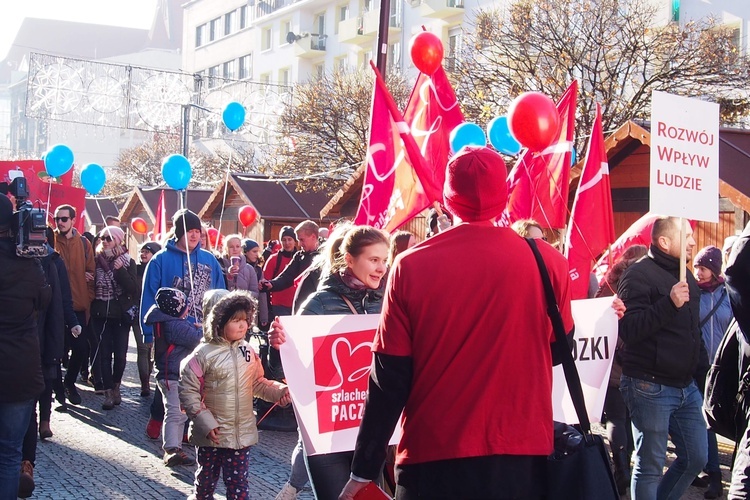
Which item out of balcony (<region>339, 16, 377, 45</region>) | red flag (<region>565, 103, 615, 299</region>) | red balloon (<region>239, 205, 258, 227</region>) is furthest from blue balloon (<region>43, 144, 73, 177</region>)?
balcony (<region>339, 16, 377, 45</region>)

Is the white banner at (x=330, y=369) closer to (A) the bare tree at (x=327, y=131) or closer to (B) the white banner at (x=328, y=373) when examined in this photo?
(B) the white banner at (x=328, y=373)

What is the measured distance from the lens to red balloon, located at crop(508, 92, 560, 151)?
8.33 m

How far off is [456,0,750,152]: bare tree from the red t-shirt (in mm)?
16801

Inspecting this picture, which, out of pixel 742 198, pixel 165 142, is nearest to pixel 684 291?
pixel 742 198

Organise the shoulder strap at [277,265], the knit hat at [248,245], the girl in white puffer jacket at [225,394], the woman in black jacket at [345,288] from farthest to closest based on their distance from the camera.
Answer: the knit hat at [248,245]
the shoulder strap at [277,265]
the girl in white puffer jacket at [225,394]
the woman in black jacket at [345,288]

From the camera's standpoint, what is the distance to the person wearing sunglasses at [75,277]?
1022 centimetres

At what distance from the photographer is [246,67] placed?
187ft

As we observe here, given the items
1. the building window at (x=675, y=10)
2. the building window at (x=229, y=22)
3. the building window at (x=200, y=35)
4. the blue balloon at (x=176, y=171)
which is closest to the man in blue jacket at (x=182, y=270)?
the blue balloon at (x=176, y=171)

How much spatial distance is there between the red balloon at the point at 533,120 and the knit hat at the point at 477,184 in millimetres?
5219

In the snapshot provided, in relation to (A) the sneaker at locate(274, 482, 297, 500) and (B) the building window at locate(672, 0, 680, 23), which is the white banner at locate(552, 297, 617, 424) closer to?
(A) the sneaker at locate(274, 482, 297, 500)

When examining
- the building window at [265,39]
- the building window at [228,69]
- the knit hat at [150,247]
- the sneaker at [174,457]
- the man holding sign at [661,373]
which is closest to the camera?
the man holding sign at [661,373]

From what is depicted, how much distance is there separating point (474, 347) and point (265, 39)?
53.9 m

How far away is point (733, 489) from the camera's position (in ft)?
12.0

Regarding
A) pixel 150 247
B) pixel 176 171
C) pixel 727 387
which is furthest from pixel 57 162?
pixel 727 387
